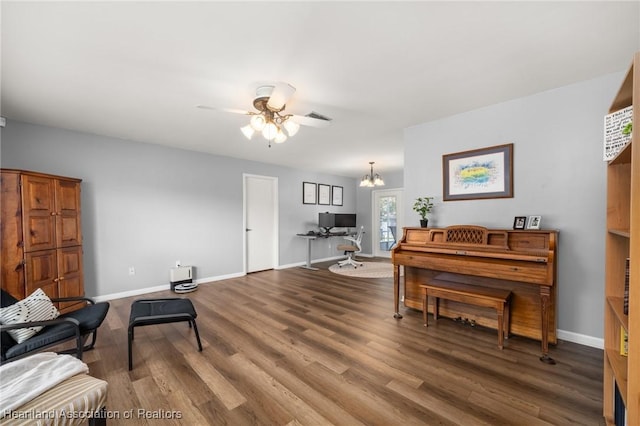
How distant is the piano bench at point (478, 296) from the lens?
2.32 metres

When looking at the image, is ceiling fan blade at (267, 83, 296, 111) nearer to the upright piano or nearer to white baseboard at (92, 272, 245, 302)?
the upright piano

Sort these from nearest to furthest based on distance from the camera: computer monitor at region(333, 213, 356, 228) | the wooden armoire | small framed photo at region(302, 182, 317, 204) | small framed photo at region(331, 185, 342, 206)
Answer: the wooden armoire → small framed photo at region(302, 182, 317, 204) → computer monitor at region(333, 213, 356, 228) → small framed photo at region(331, 185, 342, 206)

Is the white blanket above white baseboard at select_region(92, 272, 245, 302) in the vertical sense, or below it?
above

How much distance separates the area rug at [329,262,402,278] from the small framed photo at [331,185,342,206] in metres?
1.97

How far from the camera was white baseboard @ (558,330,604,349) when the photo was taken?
2311 millimetres

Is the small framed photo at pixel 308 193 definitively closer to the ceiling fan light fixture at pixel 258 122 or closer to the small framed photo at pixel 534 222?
the ceiling fan light fixture at pixel 258 122

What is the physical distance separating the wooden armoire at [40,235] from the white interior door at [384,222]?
648 centimetres

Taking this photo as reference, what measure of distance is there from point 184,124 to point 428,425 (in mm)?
3859

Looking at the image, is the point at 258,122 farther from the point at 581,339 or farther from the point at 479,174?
the point at 581,339

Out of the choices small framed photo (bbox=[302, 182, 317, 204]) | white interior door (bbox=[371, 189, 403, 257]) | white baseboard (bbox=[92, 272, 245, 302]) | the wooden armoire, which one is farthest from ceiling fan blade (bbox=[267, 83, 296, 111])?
white interior door (bbox=[371, 189, 403, 257])

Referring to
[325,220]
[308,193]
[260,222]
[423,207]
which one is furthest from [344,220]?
[423,207]

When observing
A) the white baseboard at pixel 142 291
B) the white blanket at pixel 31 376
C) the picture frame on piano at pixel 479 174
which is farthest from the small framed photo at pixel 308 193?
the white blanket at pixel 31 376

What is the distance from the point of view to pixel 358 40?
5.74 feet

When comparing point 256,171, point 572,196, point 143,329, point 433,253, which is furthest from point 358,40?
point 256,171
